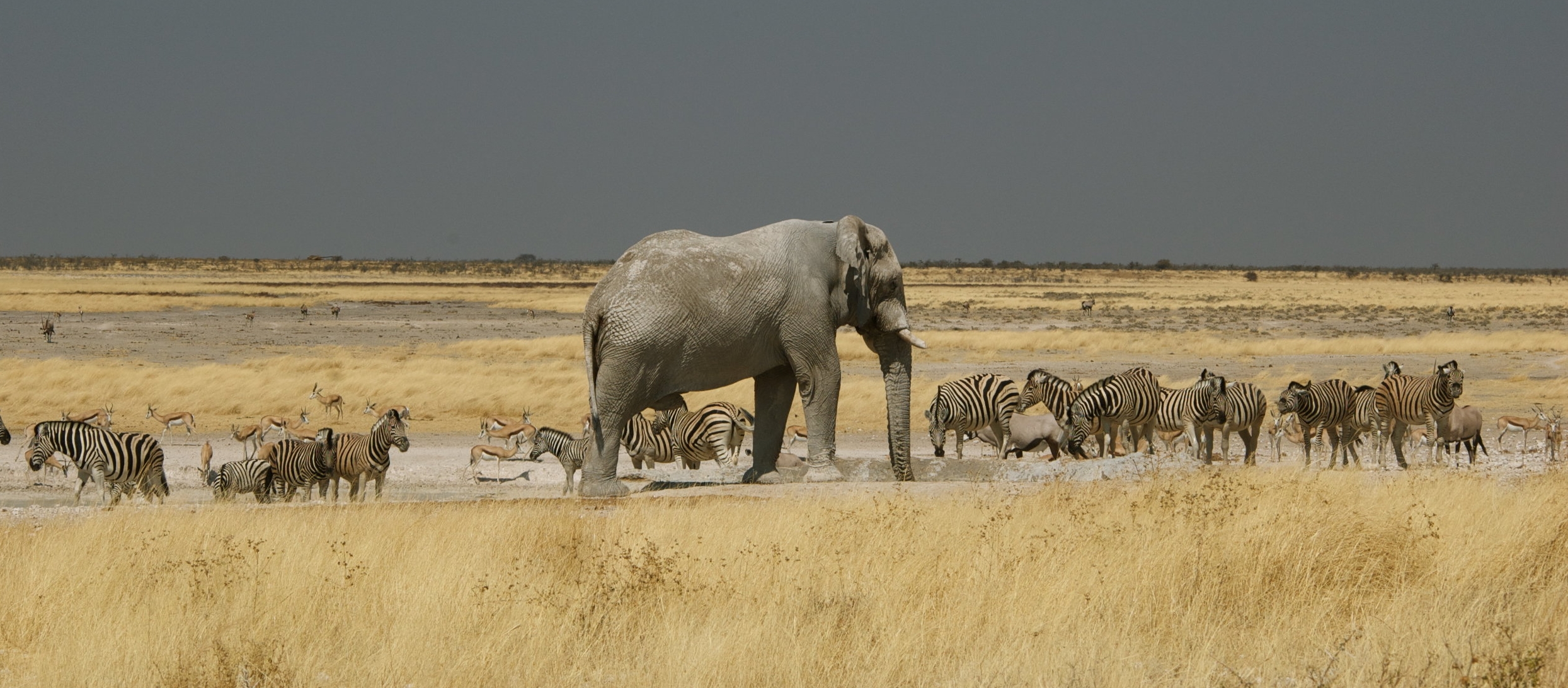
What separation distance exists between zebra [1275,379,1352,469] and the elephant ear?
24.4 ft

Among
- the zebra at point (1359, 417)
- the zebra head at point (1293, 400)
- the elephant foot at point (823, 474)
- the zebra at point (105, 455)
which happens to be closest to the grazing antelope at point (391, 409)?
the zebra at point (105, 455)

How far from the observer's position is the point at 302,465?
54.8ft

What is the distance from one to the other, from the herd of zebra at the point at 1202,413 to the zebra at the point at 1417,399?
1cm

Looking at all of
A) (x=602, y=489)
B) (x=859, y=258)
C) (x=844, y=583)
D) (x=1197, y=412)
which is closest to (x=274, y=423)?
(x=602, y=489)

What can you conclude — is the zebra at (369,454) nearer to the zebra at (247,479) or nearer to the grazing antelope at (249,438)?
the zebra at (247,479)

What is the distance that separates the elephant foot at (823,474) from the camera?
44.2ft

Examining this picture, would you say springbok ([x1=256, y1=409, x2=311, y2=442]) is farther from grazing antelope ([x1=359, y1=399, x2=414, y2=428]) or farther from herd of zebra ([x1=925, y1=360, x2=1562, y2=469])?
herd of zebra ([x1=925, y1=360, x2=1562, y2=469])

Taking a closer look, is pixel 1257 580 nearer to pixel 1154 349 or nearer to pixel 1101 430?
pixel 1101 430

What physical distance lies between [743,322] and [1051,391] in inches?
376

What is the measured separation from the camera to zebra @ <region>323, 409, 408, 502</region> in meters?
16.6

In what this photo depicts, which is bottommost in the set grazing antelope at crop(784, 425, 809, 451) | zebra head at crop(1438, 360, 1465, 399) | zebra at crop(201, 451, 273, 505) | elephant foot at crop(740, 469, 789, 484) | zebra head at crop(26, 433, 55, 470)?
grazing antelope at crop(784, 425, 809, 451)

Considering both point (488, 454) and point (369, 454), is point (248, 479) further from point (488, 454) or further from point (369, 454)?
point (488, 454)

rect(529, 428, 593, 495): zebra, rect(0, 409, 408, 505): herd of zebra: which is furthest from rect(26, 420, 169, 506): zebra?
rect(529, 428, 593, 495): zebra

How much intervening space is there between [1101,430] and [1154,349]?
22449 millimetres
